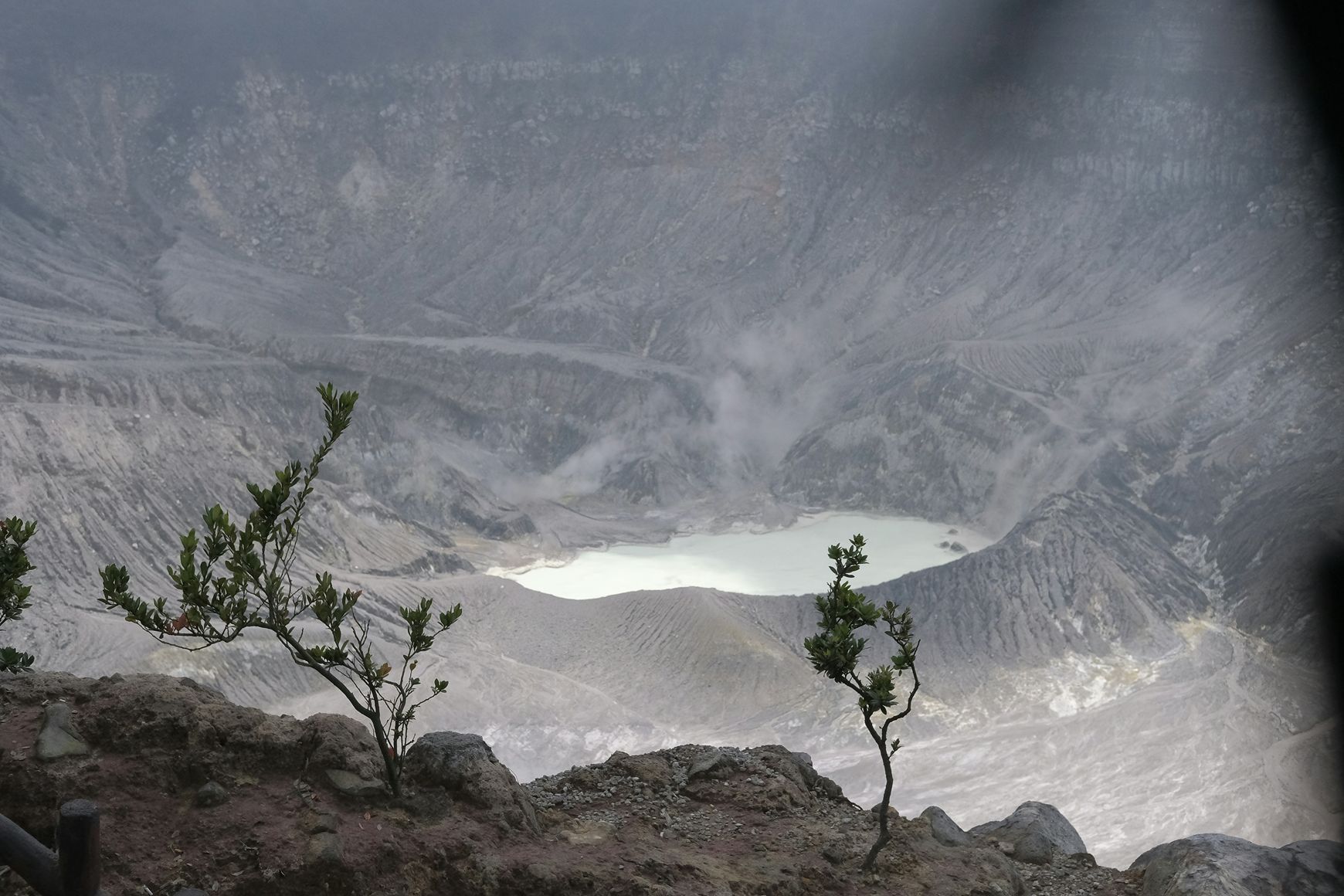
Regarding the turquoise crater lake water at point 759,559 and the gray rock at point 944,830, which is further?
the turquoise crater lake water at point 759,559

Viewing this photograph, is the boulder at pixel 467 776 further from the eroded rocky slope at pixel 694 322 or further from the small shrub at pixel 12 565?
the eroded rocky slope at pixel 694 322

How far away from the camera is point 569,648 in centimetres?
4634

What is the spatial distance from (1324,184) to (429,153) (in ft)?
191

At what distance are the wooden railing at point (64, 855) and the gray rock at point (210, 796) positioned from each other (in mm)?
2657

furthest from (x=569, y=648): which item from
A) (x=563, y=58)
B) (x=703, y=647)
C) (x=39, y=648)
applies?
(x=563, y=58)

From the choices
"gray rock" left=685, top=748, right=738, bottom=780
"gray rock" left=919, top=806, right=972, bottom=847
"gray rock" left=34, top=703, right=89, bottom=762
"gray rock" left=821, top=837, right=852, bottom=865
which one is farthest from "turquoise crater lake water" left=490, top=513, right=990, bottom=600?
"gray rock" left=34, top=703, right=89, bottom=762

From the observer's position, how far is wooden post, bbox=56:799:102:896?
6625 millimetres

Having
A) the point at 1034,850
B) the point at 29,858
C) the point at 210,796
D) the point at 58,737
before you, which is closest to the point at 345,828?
the point at 210,796

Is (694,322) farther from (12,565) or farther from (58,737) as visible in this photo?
(58,737)

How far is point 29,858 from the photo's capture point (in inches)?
268

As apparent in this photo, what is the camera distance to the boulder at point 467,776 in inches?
415

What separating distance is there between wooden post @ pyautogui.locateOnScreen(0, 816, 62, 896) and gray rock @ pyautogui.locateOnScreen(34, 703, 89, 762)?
292 centimetres

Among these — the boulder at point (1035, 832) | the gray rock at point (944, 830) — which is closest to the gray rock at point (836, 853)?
the gray rock at point (944, 830)

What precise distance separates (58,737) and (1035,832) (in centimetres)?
1008
